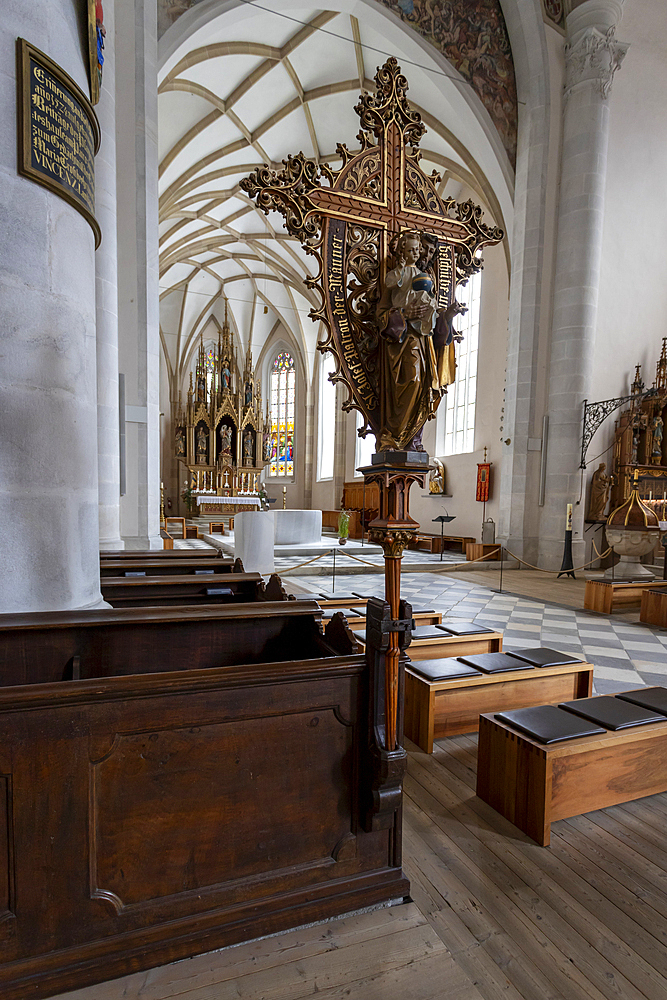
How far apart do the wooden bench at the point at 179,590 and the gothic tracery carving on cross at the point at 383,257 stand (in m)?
1.53

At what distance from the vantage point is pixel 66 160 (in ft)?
6.77

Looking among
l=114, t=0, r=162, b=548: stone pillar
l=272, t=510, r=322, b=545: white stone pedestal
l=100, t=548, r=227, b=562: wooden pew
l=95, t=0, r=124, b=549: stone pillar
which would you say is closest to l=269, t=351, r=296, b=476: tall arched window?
l=272, t=510, r=322, b=545: white stone pedestal

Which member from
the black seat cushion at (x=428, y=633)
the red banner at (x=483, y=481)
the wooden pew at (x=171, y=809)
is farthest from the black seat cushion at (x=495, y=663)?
the red banner at (x=483, y=481)

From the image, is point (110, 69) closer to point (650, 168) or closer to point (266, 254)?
point (650, 168)

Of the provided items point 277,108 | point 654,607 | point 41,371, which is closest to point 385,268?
point 41,371

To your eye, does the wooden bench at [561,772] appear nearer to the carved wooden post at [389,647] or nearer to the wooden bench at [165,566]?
the carved wooden post at [389,647]

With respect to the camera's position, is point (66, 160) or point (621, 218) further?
point (621, 218)

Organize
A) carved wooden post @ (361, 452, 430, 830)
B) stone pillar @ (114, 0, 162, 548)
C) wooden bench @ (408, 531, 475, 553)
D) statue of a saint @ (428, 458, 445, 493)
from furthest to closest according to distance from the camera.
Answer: statue of a saint @ (428, 458, 445, 493), wooden bench @ (408, 531, 475, 553), stone pillar @ (114, 0, 162, 548), carved wooden post @ (361, 452, 430, 830)

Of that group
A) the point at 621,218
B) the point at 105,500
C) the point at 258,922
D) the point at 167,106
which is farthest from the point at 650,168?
the point at 258,922

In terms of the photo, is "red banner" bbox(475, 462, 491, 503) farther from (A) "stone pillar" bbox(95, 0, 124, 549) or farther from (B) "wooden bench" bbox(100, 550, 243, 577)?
(B) "wooden bench" bbox(100, 550, 243, 577)

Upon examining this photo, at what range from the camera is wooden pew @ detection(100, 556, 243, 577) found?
3.59 m

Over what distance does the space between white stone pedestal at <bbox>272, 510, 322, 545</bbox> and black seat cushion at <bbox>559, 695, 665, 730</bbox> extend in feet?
27.3

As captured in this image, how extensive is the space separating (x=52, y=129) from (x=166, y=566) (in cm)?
255

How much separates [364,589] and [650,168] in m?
10.1
